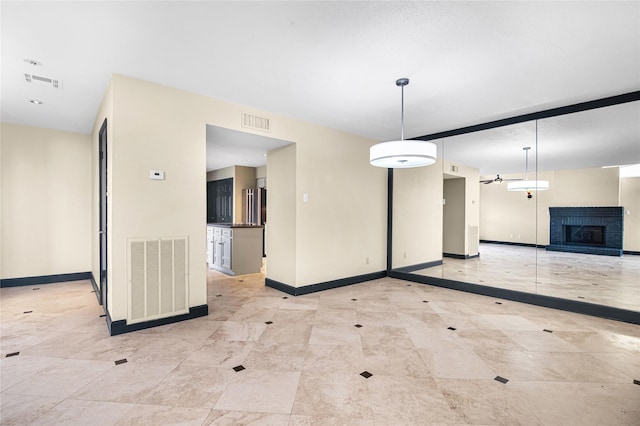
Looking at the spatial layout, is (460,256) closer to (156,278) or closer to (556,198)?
(556,198)

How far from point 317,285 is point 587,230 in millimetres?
4730

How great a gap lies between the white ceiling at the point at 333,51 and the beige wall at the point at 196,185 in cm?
31

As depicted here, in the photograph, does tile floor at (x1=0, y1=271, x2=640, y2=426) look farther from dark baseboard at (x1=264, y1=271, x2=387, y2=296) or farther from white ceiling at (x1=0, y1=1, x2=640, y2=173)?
white ceiling at (x1=0, y1=1, x2=640, y2=173)

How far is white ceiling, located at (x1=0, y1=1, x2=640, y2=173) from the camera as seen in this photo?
7.14 ft

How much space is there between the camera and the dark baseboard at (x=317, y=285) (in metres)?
4.71

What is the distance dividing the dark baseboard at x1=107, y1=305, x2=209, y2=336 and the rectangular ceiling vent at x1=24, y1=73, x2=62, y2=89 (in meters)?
2.78

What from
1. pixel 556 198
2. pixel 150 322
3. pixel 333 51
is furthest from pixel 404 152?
pixel 150 322

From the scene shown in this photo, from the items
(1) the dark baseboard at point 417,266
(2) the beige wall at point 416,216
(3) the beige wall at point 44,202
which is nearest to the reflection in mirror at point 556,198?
(1) the dark baseboard at point 417,266

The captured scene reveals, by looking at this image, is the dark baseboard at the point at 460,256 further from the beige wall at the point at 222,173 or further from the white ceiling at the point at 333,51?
the beige wall at the point at 222,173

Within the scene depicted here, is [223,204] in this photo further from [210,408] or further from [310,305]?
[210,408]

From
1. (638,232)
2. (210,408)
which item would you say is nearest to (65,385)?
(210,408)

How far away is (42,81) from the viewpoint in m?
3.30

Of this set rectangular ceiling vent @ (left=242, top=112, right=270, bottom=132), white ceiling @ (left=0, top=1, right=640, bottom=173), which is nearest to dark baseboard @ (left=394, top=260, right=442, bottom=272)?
white ceiling @ (left=0, top=1, right=640, bottom=173)

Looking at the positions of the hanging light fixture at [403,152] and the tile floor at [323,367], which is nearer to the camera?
the tile floor at [323,367]
